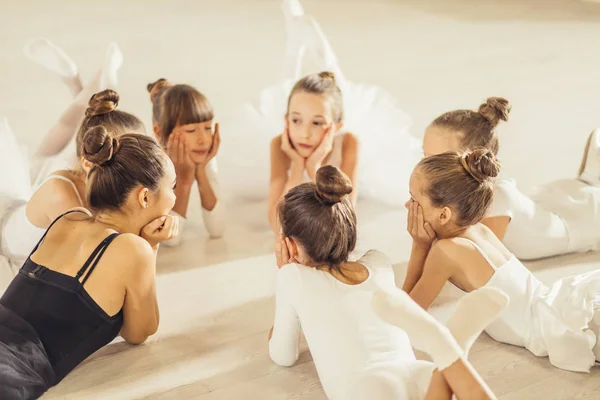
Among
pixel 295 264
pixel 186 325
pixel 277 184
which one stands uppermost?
pixel 295 264

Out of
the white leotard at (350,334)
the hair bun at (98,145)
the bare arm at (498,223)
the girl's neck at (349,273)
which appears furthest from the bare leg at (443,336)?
the bare arm at (498,223)

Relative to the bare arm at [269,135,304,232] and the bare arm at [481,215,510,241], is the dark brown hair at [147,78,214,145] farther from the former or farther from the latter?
the bare arm at [481,215,510,241]

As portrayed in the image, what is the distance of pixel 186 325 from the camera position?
79.7 inches

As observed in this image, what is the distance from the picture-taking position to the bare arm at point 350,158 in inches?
98.0

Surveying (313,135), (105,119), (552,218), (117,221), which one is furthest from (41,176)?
(552,218)

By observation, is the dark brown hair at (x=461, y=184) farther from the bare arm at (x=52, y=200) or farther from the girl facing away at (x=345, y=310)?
the bare arm at (x=52, y=200)

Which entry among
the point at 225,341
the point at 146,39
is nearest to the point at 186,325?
the point at 225,341

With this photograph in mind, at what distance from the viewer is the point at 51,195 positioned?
2.08 metres

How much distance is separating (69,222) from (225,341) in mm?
476

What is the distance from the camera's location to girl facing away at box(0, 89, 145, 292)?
6.71ft

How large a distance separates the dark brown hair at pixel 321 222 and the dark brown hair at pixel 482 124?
616mm

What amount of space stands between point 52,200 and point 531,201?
4.54 ft

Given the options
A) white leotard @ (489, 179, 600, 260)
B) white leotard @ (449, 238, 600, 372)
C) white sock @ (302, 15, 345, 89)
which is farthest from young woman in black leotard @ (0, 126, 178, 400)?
white sock @ (302, 15, 345, 89)

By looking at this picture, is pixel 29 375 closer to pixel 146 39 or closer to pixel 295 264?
pixel 295 264
